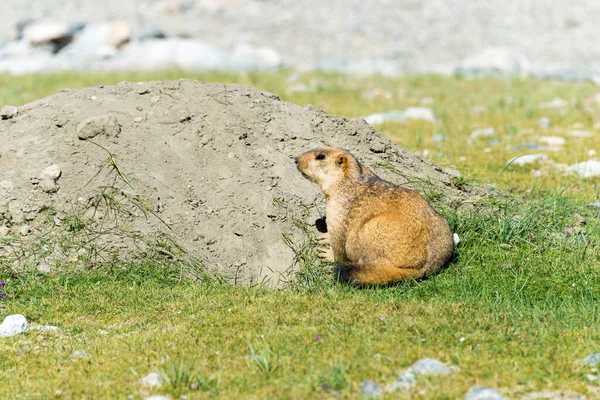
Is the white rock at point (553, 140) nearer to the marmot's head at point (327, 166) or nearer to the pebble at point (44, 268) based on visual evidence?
the marmot's head at point (327, 166)

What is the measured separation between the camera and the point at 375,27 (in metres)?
28.7

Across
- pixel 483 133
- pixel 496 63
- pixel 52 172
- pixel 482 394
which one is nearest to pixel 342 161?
pixel 52 172

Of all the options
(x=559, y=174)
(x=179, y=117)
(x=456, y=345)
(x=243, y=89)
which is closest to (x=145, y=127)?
(x=179, y=117)

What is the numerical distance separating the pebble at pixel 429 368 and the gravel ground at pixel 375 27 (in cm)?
1883

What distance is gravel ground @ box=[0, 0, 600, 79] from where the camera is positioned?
25.5 metres

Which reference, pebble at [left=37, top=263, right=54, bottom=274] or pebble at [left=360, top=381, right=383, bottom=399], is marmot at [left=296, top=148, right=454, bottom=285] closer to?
pebble at [left=360, top=381, right=383, bottom=399]

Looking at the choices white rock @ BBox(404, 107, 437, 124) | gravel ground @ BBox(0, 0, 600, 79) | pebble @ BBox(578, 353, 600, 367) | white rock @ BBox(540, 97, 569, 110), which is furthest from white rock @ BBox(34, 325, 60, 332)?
gravel ground @ BBox(0, 0, 600, 79)

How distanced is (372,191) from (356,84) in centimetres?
1144

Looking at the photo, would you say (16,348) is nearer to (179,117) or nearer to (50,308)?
(50,308)

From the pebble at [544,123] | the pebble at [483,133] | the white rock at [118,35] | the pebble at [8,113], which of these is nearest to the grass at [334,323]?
the pebble at [8,113]

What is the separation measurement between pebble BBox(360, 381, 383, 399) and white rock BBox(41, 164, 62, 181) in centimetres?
409

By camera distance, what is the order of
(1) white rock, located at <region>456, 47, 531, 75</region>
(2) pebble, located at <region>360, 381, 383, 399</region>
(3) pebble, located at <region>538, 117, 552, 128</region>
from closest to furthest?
(2) pebble, located at <region>360, 381, 383, 399</region> < (3) pebble, located at <region>538, 117, 552, 128</region> < (1) white rock, located at <region>456, 47, 531, 75</region>

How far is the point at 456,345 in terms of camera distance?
5352 mm

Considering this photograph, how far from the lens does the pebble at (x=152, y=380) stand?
16.1 ft
